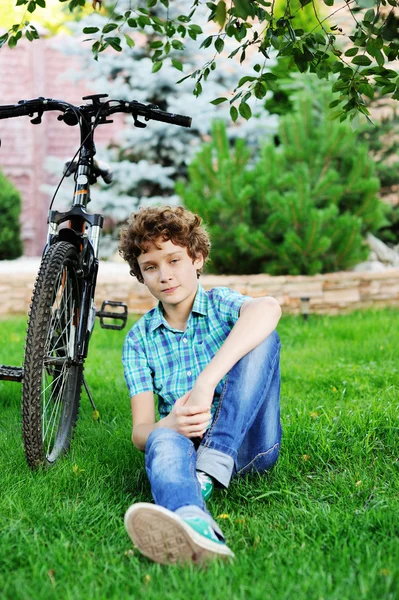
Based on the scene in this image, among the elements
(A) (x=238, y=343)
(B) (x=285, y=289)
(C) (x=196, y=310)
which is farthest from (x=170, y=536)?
(B) (x=285, y=289)

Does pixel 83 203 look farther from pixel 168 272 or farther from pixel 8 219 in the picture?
pixel 8 219

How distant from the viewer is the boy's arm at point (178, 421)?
207cm

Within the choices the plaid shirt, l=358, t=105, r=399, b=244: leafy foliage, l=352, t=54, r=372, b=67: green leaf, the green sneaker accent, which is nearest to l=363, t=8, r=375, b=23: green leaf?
l=352, t=54, r=372, b=67: green leaf

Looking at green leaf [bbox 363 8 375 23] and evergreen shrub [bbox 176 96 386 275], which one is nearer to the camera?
green leaf [bbox 363 8 375 23]

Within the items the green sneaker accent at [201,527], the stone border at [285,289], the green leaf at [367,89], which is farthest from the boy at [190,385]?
the stone border at [285,289]

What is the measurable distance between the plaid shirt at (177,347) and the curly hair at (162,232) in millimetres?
166

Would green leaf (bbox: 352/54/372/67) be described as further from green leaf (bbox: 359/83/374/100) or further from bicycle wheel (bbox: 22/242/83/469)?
bicycle wheel (bbox: 22/242/83/469)

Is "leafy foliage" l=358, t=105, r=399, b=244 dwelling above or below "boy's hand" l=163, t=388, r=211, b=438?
above

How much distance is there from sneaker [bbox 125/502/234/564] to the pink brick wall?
27.0ft

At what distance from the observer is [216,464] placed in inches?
82.4

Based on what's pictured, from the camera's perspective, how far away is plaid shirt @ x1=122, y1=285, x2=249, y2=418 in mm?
2406

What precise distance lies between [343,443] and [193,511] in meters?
1.03

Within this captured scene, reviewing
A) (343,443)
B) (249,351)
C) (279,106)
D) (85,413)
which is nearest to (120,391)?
(85,413)

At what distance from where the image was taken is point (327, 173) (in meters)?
6.16
